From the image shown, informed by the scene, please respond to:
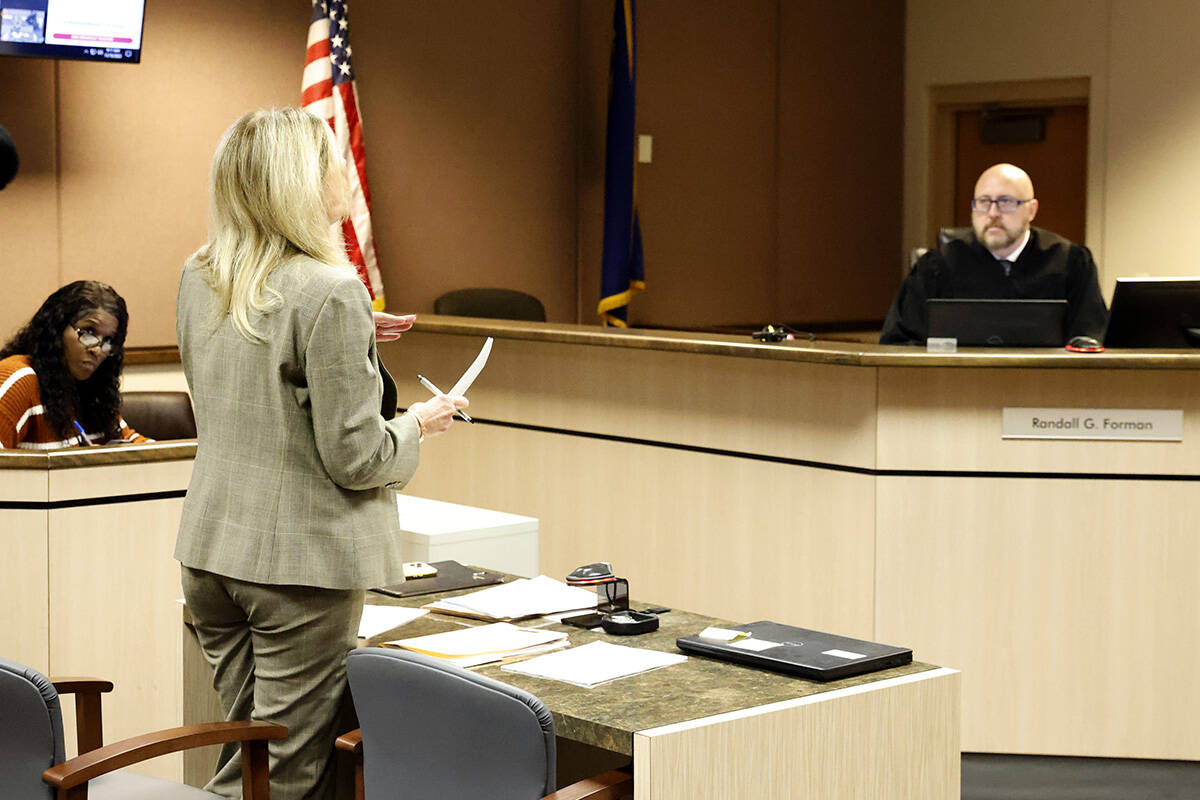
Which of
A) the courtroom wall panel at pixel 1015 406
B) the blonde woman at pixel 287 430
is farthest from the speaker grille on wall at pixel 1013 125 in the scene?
the blonde woman at pixel 287 430

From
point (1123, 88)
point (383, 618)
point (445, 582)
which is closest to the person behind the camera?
point (383, 618)

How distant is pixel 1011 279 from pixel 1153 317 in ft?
3.19

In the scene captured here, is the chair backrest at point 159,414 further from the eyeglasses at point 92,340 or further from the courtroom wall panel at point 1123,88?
the courtroom wall panel at point 1123,88

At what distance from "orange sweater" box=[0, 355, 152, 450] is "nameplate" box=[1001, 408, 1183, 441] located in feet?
8.62

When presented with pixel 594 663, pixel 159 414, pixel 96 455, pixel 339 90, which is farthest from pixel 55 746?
pixel 339 90

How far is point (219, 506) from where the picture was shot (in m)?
2.29

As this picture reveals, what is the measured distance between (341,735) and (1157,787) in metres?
2.72

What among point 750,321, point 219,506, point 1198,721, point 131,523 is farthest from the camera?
point 750,321

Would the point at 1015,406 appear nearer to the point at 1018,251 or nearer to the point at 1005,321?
the point at 1005,321

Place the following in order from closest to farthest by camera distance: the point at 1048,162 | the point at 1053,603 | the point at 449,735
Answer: the point at 449,735
the point at 1053,603
the point at 1048,162

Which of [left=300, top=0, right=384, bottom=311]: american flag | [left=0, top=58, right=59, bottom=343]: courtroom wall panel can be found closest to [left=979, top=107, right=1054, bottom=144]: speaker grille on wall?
[left=300, top=0, right=384, bottom=311]: american flag

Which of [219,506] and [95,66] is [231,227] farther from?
[95,66]

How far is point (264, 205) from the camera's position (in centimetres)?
227

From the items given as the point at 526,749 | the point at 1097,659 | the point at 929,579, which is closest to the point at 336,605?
the point at 526,749
